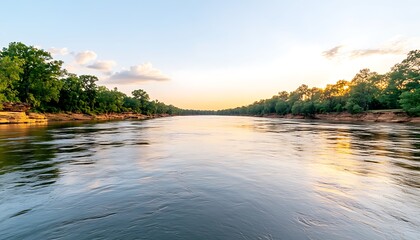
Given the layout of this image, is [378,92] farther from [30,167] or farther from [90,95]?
[90,95]

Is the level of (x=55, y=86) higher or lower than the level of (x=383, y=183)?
higher

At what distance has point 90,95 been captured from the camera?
110 metres

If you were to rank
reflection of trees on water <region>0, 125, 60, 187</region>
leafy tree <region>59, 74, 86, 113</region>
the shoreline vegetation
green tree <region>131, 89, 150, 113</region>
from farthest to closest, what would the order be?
green tree <region>131, 89, 150, 113</region> < leafy tree <region>59, 74, 86, 113</region> < the shoreline vegetation < reflection of trees on water <region>0, 125, 60, 187</region>

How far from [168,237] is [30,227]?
3433mm

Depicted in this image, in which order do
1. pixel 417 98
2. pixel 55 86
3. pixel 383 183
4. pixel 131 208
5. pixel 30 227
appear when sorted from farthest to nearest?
1. pixel 55 86
2. pixel 417 98
3. pixel 383 183
4. pixel 131 208
5. pixel 30 227

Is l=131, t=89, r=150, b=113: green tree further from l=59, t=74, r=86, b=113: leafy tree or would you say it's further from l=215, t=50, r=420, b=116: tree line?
l=215, t=50, r=420, b=116: tree line

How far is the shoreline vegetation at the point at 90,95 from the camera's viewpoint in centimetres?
6276

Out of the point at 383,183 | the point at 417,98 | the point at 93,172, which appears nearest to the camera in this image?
the point at 383,183

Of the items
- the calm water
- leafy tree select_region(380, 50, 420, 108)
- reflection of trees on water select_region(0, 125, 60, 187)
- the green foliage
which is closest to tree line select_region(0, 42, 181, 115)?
reflection of trees on water select_region(0, 125, 60, 187)

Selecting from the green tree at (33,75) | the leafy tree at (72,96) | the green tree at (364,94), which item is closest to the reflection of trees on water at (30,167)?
the green tree at (33,75)

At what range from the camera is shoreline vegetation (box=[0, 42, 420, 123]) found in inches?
2471

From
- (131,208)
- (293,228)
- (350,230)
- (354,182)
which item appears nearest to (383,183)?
(354,182)

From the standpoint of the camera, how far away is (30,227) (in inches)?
219

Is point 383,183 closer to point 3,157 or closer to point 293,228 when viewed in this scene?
point 293,228
